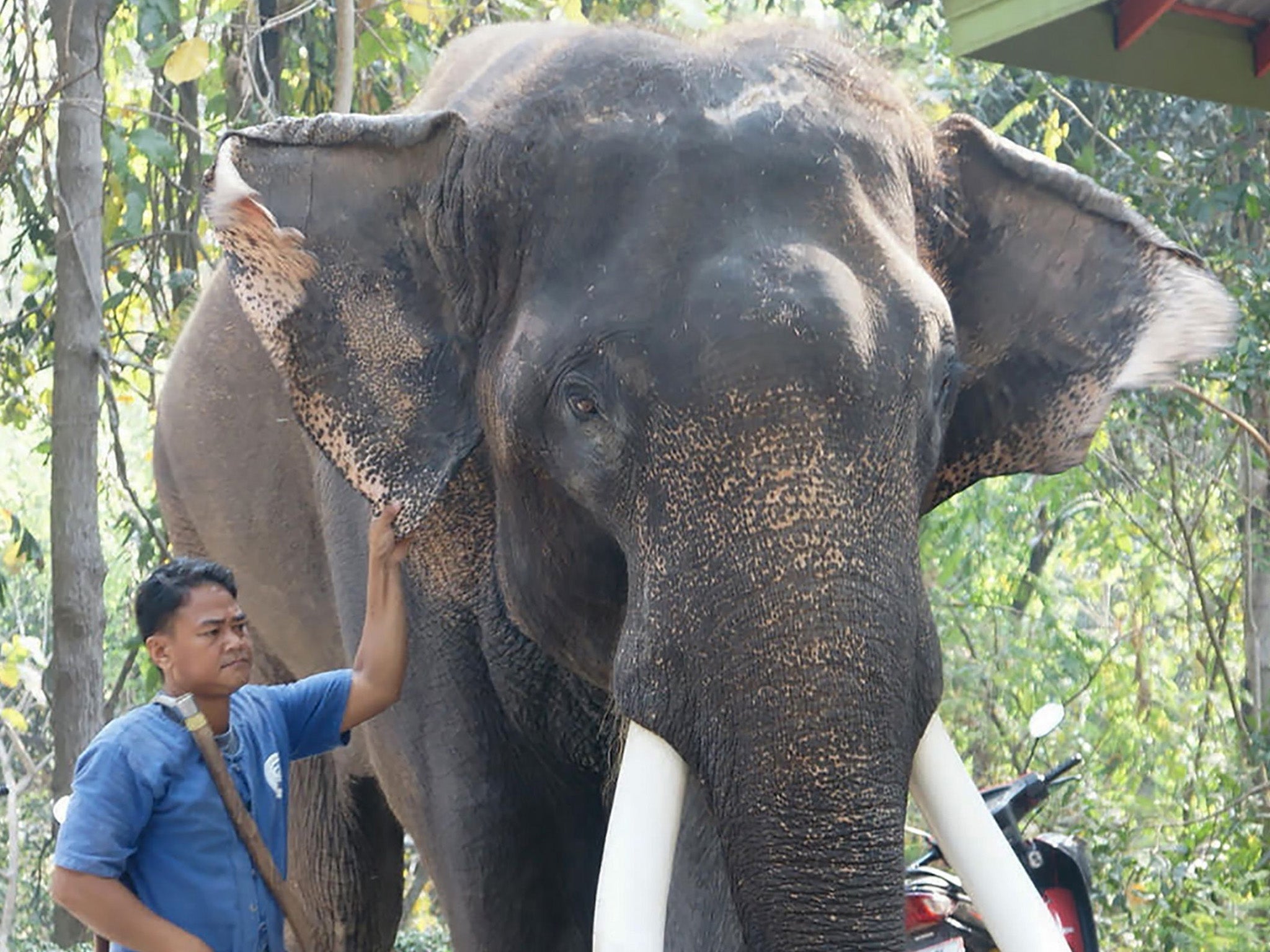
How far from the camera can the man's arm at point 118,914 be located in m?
2.65

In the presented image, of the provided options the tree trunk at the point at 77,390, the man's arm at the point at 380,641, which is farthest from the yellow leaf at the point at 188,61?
the man's arm at the point at 380,641

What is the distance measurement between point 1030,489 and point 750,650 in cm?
677

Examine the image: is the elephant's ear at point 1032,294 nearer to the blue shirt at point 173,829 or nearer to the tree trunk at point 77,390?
the blue shirt at point 173,829

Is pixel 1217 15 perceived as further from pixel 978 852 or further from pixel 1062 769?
pixel 978 852

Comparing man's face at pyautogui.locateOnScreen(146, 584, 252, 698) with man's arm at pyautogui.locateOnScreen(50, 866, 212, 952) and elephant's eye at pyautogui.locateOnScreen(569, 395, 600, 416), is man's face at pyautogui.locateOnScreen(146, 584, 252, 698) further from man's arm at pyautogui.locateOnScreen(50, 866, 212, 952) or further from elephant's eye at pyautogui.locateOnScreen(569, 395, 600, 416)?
elephant's eye at pyautogui.locateOnScreen(569, 395, 600, 416)

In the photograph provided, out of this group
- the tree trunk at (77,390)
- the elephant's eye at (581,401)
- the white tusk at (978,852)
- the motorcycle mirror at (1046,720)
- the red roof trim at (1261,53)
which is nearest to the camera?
the white tusk at (978,852)

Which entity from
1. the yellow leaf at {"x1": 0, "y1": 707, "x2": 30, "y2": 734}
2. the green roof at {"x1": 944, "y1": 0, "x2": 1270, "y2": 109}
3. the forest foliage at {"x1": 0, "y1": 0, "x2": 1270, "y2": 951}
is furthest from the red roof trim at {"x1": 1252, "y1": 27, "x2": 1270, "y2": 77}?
the yellow leaf at {"x1": 0, "y1": 707, "x2": 30, "y2": 734}

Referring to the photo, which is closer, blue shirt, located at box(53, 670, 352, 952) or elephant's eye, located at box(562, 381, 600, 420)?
elephant's eye, located at box(562, 381, 600, 420)

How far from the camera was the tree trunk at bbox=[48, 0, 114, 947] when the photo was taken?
5715 millimetres

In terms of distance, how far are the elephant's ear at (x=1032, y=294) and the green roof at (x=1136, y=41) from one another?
4.54 feet

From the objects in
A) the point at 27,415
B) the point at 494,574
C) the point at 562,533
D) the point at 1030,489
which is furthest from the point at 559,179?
the point at 1030,489

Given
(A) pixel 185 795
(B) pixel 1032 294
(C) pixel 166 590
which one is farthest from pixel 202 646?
(B) pixel 1032 294

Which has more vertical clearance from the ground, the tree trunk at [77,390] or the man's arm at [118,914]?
the tree trunk at [77,390]

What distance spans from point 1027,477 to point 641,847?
6.83m
